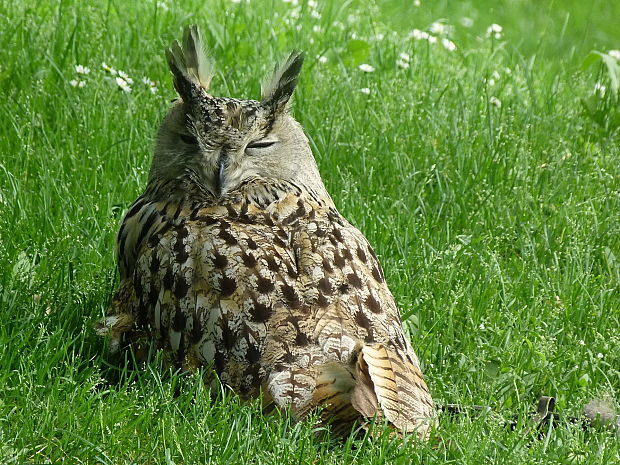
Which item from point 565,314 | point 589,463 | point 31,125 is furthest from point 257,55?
point 589,463

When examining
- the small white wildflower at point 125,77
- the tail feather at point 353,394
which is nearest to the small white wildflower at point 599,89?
the small white wildflower at point 125,77

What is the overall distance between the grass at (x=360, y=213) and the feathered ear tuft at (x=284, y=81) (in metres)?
1.19

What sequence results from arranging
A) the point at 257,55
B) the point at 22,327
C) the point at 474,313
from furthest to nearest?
the point at 257,55 < the point at 474,313 < the point at 22,327

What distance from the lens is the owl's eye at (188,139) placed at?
452 cm

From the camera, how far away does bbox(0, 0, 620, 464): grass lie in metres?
4.02

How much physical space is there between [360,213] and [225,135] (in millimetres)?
1667

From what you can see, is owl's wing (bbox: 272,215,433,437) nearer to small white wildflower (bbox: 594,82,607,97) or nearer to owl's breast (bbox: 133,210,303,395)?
owl's breast (bbox: 133,210,303,395)

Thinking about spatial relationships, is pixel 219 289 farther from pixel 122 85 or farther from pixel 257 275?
pixel 122 85

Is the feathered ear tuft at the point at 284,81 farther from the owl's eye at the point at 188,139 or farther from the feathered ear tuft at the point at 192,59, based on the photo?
the owl's eye at the point at 188,139

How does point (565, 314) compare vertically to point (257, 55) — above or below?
below

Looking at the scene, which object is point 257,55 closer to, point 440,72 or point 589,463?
A: point 440,72

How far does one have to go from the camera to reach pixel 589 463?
4.15 m

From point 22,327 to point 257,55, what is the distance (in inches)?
132

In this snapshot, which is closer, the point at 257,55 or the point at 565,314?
the point at 565,314
